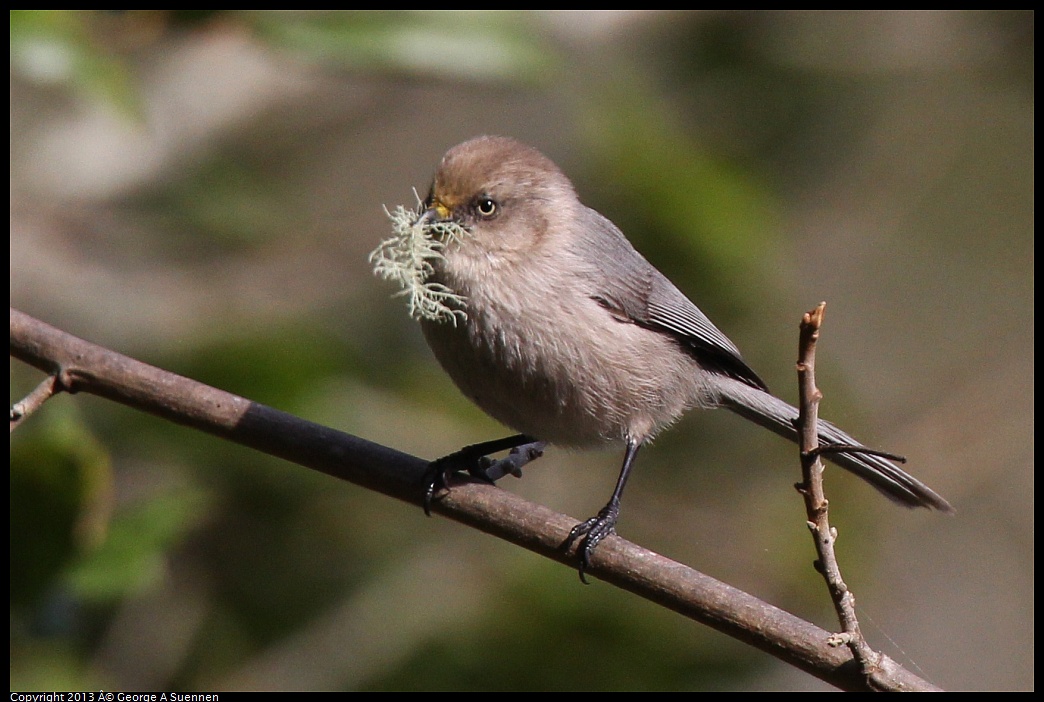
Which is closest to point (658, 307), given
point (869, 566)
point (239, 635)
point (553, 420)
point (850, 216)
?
point (553, 420)

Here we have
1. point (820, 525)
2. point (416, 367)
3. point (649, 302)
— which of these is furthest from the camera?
point (416, 367)

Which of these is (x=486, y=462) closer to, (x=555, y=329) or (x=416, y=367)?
(x=555, y=329)

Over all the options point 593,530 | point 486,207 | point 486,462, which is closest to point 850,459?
point 593,530

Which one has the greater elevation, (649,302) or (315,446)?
(649,302)

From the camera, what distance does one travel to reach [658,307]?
9.32 feet

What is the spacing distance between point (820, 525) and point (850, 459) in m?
1.00

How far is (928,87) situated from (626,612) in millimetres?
3381

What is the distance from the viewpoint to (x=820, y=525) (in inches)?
68.0

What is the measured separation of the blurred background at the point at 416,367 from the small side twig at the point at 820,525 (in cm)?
114

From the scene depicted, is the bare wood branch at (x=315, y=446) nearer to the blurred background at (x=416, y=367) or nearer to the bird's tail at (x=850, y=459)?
the blurred background at (x=416, y=367)

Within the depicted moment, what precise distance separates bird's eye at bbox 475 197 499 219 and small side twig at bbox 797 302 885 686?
1105 mm

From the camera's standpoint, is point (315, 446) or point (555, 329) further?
point (555, 329)

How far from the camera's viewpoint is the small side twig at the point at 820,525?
5.55 ft

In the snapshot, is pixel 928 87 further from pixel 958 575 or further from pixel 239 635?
pixel 239 635
